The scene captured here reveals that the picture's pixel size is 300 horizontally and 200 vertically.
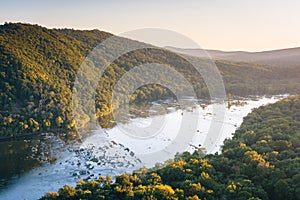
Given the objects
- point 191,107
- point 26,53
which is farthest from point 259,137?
point 26,53

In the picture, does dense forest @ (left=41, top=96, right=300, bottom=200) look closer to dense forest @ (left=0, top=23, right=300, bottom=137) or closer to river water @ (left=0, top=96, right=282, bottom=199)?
river water @ (left=0, top=96, right=282, bottom=199)

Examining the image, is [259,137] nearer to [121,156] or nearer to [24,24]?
[121,156]

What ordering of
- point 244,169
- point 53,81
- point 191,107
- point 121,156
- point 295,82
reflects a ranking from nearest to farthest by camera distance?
point 244,169
point 121,156
point 53,81
point 191,107
point 295,82

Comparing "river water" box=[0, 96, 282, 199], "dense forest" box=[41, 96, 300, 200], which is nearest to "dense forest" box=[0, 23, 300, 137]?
"river water" box=[0, 96, 282, 199]

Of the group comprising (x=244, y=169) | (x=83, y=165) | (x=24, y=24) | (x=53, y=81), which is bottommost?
(x=83, y=165)

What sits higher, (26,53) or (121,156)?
(26,53)

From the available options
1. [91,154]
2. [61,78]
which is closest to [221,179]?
[91,154]
